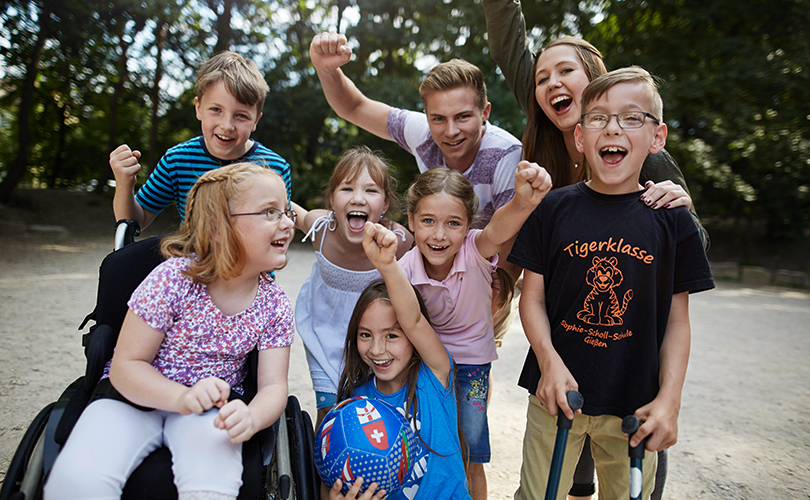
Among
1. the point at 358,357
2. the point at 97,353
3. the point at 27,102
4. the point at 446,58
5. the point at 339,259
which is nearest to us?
the point at 97,353

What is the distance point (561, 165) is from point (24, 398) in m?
3.63

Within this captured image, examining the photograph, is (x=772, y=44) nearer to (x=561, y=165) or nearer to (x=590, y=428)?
(x=561, y=165)

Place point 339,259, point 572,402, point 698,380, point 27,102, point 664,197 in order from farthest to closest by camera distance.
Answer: point 27,102, point 698,380, point 339,259, point 664,197, point 572,402

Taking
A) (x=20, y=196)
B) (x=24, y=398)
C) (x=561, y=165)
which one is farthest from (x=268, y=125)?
(x=561, y=165)

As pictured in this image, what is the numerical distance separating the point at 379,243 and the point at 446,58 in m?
12.9

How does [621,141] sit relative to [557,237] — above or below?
above

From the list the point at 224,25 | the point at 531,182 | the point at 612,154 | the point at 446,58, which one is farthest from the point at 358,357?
the point at 224,25

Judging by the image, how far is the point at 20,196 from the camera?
13531 mm

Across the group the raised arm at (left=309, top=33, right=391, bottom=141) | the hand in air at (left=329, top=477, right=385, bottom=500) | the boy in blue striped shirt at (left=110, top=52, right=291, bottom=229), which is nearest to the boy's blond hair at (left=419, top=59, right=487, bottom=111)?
the raised arm at (left=309, top=33, right=391, bottom=141)

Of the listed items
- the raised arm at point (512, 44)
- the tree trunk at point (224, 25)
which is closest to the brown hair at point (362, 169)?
the raised arm at point (512, 44)

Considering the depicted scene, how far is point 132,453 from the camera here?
4.98 feet

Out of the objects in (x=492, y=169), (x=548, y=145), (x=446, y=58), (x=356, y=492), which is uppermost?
(x=446, y=58)

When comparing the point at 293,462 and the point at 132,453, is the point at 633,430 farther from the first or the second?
the point at 132,453

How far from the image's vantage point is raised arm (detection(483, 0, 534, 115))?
104 inches
